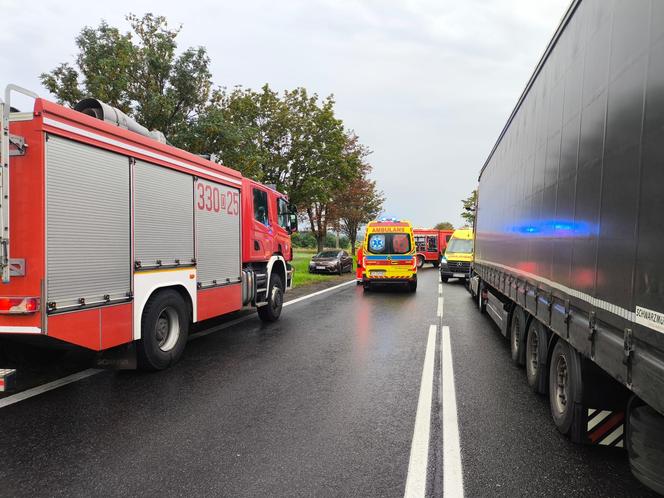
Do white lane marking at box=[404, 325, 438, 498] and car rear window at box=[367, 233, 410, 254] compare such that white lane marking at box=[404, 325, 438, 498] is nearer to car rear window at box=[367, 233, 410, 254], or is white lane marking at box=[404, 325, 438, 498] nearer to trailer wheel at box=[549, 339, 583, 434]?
trailer wheel at box=[549, 339, 583, 434]

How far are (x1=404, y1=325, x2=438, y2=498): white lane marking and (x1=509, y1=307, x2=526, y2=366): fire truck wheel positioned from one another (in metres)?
1.14

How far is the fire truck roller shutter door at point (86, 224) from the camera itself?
3.94m

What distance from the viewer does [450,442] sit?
11.7ft

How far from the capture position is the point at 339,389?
4.88 metres

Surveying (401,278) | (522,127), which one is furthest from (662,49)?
(401,278)

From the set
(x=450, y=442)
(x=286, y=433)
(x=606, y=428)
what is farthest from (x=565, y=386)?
(x=286, y=433)

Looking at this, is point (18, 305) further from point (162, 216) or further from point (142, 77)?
point (142, 77)

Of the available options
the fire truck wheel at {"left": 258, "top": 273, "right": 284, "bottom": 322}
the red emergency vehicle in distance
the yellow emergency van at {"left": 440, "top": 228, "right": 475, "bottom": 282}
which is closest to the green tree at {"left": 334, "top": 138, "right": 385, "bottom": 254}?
the red emergency vehicle in distance

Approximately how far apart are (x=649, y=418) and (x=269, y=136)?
75.5ft

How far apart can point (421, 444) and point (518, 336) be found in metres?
2.83

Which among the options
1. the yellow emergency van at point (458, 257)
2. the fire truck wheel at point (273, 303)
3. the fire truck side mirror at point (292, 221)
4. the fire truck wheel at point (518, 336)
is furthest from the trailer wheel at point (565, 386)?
the yellow emergency van at point (458, 257)

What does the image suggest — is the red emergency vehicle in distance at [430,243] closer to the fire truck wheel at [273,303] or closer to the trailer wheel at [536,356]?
the fire truck wheel at [273,303]

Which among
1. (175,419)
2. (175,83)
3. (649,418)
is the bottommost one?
(175,419)

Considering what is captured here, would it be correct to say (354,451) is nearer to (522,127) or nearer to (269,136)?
(522,127)
